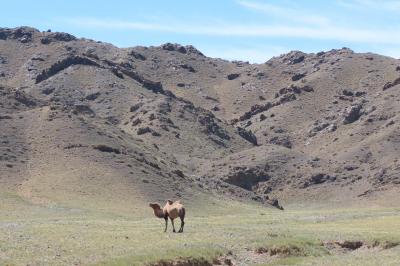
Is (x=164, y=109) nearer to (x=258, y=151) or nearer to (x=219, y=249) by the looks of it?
(x=258, y=151)

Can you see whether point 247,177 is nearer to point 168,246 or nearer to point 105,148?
point 105,148

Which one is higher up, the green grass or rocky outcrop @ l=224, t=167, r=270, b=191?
the green grass

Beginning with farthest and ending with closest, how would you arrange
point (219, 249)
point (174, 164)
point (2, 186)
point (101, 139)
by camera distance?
point (174, 164), point (101, 139), point (2, 186), point (219, 249)

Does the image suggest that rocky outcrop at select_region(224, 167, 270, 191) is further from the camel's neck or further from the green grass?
the green grass

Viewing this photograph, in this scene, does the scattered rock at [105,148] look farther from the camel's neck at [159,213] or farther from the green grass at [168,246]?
the green grass at [168,246]

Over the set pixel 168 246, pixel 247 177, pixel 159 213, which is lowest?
pixel 247 177

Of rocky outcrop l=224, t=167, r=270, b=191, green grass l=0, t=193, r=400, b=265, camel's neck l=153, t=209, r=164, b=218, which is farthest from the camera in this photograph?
rocky outcrop l=224, t=167, r=270, b=191

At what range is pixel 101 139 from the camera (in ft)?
431

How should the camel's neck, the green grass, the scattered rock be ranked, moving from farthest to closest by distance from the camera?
the scattered rock < the camel's neck < the green grass

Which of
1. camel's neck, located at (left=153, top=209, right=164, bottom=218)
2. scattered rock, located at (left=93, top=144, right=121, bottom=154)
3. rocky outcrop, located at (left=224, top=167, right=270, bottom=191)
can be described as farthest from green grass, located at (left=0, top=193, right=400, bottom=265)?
rocky outcrop, located at (left=224, top=167, right=270, bottom=191)

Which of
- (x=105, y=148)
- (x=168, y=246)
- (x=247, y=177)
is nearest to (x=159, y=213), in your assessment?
(x=168, y=246)

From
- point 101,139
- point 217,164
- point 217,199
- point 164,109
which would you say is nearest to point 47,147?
point 101,139

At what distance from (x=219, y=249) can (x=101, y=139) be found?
309 feet

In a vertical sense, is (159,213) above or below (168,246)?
above
